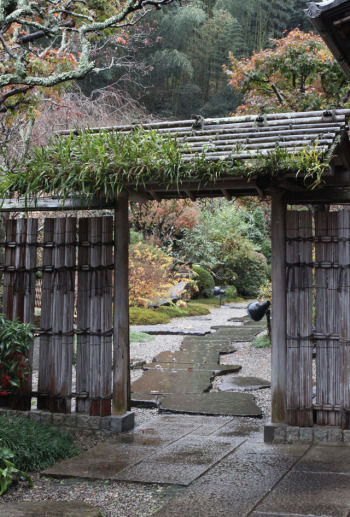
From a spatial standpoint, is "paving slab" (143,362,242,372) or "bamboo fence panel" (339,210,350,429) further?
"paving slab" (143,362,242,372)

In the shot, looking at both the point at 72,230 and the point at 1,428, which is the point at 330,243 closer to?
the point at 72,230

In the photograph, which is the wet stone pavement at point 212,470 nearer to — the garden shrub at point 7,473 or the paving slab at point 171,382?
the garden shrub at point 7,473

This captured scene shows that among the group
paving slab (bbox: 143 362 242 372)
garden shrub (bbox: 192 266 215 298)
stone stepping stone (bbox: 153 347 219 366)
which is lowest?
paving slab (bbox: 143 362 242 372)

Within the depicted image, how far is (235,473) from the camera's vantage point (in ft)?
14.2

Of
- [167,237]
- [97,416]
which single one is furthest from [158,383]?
[167,237]

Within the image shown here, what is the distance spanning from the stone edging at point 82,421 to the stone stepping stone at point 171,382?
161cm

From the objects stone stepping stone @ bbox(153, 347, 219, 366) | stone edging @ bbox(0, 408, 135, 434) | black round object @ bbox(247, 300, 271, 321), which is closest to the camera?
stone edging @ bbox(0, 408, 135, 434)

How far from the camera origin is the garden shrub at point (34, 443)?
456cm

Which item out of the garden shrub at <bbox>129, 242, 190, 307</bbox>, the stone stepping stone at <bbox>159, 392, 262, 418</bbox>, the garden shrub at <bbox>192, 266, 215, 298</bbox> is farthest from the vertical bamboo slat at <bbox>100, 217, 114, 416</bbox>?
the garden shrub at <bbox>192, 266, 215, 298</bbox>

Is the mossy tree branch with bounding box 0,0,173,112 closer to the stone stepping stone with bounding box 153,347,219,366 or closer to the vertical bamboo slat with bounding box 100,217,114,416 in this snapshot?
the vertical bamboo slat with bounding box 100,217,114,416

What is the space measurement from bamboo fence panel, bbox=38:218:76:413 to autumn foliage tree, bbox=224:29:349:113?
568cm

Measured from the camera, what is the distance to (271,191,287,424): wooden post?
5.28 meters

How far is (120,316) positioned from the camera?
5.72m

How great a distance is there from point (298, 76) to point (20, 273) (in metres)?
7.23
